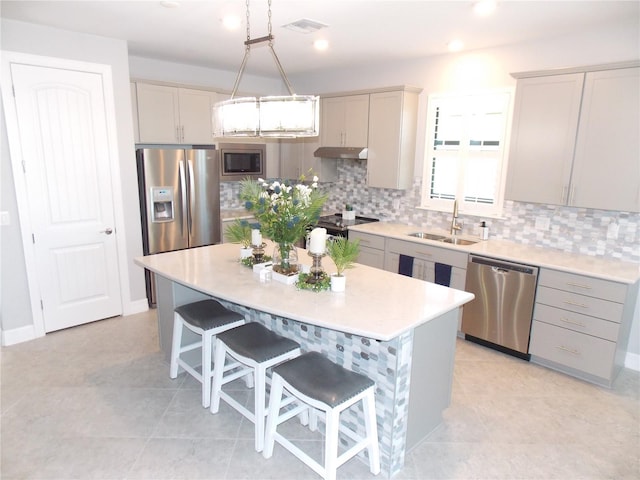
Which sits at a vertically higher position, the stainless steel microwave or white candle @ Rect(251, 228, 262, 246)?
the stainless steel microwave

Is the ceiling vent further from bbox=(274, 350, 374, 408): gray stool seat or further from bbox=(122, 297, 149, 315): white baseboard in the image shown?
bbox=(122, 297, 149, 315): white baseboard

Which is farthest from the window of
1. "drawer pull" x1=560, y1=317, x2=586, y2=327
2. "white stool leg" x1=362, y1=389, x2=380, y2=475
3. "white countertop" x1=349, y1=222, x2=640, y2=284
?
"white stool leg" x1=362, y1=389, x2=380, y2=475

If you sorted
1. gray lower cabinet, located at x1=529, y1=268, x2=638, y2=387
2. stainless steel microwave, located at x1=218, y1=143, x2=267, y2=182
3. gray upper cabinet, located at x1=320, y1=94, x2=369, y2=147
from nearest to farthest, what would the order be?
gray lower cabinet, located at x1=529, y1=268, x2=638, y2=387, gray upper cabinet, located at x1=320, y1=94, x2=369, y2=147, stainless steel microwave, located at x1=218, y1=143, x2=267, y2=182

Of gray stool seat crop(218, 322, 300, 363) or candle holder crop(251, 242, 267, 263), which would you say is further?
candle holder crop(251, 242, 267, 263)

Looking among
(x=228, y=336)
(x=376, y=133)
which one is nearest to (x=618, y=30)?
(x=376, y=133)

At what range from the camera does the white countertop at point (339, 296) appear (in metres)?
2.05

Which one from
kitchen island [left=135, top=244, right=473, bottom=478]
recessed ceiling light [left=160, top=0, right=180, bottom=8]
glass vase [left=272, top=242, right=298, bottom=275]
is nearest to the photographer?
kitchen island [left=135, top=244, right=473, bottom=478]

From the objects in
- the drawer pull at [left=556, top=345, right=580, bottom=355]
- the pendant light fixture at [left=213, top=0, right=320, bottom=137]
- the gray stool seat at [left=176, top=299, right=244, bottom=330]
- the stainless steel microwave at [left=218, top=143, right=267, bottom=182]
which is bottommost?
the drawer pull at [left=556, top=345, right=580, bottom=355]

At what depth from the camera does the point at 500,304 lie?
11.7 feet

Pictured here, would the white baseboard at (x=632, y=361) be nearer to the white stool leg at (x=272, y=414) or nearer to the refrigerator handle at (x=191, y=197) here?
the white stool leg at (x=272, y=414)

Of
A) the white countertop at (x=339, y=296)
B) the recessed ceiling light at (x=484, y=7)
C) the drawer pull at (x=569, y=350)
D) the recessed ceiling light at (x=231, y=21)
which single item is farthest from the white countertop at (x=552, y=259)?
the recessed ceiling light at (x=231, y=21)

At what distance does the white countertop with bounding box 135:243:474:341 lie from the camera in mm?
2055

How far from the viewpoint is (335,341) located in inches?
98.0

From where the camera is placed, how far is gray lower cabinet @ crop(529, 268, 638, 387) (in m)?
3.03
